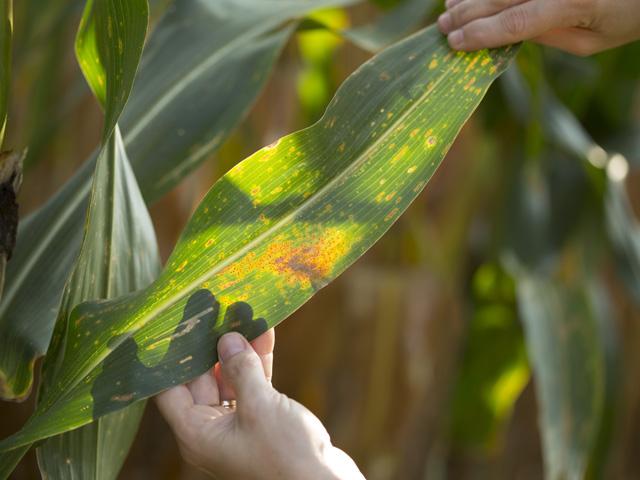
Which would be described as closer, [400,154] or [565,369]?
[400,154]

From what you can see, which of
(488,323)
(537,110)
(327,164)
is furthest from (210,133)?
(488,323)

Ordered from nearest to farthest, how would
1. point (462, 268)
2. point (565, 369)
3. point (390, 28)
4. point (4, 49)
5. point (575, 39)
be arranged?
1. point (4, 49)
2. point (575, 39)
3. point (390, 28)
4. point (565, 369)
5. point (462, 268)

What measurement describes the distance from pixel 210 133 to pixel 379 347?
2.47 feet

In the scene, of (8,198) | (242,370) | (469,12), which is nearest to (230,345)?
(242,370)

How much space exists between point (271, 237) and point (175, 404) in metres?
0.10

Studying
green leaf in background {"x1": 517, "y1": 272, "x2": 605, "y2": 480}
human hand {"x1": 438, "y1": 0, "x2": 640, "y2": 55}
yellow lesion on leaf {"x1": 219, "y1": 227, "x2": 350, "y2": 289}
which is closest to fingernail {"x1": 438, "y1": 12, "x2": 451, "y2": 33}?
human hand {"x1": 438, "y1": 0, "x2": 640, "y2": 55}

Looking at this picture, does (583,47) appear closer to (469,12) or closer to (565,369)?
(469,12)

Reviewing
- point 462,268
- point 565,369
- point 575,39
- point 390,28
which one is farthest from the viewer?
point 462,268

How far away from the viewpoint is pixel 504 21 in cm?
53

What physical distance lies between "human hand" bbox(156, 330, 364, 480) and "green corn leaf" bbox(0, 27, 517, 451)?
19 millimetres

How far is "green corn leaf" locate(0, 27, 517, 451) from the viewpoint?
466mm

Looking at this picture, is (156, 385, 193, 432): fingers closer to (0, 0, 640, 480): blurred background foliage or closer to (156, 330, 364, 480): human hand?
(156, 330, 364, 480): human hand

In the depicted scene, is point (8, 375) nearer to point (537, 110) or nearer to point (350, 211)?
point (350, 211)

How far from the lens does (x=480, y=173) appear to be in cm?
138
